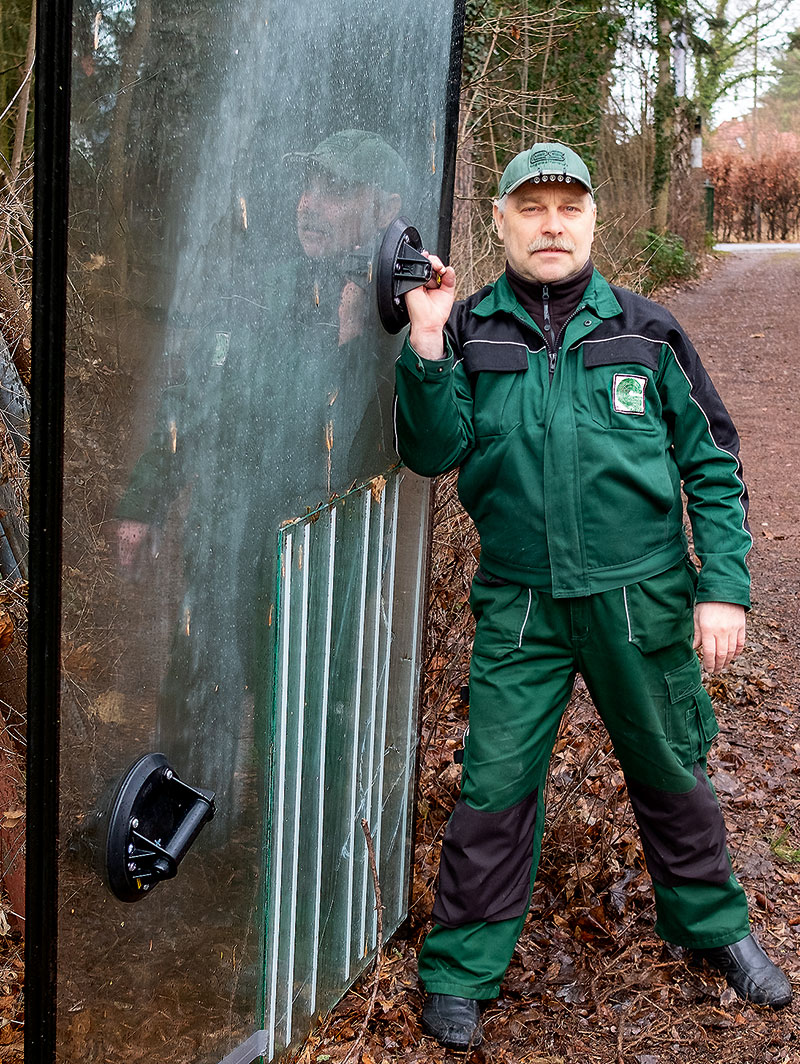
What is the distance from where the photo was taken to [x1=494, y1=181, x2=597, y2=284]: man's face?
2764 mm

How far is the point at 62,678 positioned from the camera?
61.2 inches

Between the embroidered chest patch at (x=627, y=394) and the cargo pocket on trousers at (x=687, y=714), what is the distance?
65 cm

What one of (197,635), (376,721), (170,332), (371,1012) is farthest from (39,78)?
(371,1012)

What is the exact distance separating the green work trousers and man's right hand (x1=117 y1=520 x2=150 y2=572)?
4.27ft

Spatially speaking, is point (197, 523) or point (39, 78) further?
point (197, 523)

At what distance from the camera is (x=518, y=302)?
282 cm

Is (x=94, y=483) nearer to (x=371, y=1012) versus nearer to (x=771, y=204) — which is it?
(x=371, y=1012)

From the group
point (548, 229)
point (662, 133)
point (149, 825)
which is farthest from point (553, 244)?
point (662, 133)

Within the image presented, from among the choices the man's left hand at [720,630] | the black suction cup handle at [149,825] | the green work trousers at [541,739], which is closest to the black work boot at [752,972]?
the green work trousers at [541,739]

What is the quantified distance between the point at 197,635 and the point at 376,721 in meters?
1.01

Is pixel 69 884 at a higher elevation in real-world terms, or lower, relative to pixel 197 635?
lower

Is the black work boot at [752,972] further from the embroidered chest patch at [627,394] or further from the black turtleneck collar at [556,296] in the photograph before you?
the black turtleneck collar at [556,296]

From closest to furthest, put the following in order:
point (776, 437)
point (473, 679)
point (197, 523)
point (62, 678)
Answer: point (62, 678) < point (197, 523) < point (473, 679) < point (776, 437)

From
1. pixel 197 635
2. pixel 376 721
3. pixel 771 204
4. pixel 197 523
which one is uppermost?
Answer: pixel 771 204
